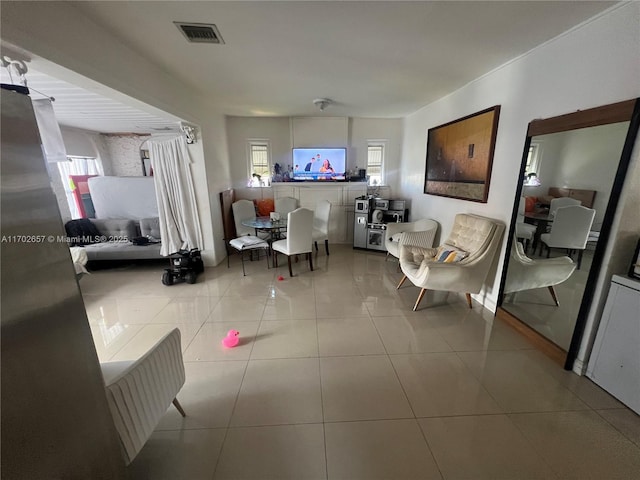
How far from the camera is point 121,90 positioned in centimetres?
201

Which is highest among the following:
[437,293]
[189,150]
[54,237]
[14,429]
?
[189,150]

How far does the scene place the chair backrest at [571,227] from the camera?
6.06 feet

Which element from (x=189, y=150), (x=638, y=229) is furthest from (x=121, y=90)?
(x=638, y=229)

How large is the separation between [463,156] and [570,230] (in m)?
1.54

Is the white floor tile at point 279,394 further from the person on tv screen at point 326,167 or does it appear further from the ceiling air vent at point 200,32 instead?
the person on tv screen at point 326,167

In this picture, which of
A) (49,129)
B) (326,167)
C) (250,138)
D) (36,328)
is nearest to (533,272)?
(36,328)

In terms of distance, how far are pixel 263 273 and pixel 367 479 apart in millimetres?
2863

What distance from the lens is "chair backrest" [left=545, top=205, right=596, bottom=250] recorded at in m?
1.85

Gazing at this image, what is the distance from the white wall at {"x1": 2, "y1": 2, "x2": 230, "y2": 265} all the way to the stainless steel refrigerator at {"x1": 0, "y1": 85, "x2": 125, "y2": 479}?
3.58 ft

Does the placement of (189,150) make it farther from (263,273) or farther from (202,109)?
(263,273)

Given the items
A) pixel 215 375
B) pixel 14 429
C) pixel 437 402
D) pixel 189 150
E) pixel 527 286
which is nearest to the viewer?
pixel 14 429

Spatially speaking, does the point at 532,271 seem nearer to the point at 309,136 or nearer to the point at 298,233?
the point at 298,233

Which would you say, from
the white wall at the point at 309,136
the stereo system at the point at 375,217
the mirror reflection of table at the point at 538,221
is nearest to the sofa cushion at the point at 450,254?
the mirror reflection of table at the point at 538,221

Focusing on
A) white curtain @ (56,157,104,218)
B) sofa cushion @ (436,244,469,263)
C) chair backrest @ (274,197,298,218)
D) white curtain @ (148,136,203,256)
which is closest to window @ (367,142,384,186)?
chair backrest @ (274,197,298,218)
